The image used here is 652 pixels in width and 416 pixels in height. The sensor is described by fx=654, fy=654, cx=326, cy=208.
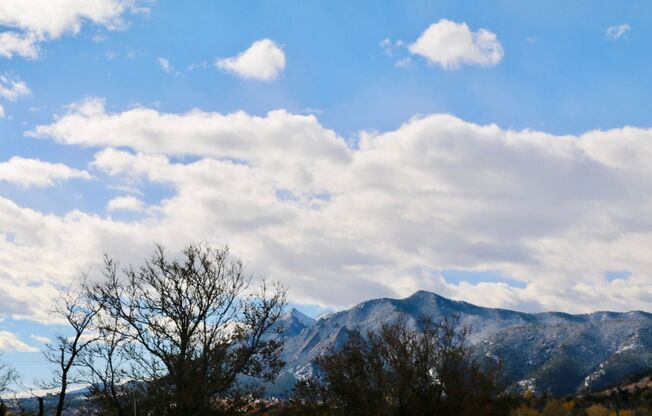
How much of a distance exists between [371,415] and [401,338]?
→ 4714mm

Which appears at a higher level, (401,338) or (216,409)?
(401,338)

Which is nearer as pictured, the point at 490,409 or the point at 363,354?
the point at 490,409

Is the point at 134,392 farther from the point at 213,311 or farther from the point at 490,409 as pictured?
the point at 490,409

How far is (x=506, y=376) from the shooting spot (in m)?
36.6

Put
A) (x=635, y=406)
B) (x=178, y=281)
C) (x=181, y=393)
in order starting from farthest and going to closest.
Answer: (x=635, y=406) → (x=178, y=281) → (x=181, y=393)

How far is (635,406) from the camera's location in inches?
2184

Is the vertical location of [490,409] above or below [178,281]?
below

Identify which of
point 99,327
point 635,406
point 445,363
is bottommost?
point 635,406

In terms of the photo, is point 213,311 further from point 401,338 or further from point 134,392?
point 401,338

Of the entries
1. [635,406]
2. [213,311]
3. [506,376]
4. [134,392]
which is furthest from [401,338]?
[635,406]

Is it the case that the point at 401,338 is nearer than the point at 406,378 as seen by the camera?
No

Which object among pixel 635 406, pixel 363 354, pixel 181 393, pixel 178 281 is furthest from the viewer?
pixel 635 406

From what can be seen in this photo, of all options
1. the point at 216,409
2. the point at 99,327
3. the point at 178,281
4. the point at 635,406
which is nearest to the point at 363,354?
the point at 216,409

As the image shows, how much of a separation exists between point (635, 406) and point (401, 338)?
29.7m
